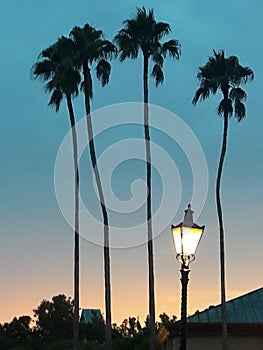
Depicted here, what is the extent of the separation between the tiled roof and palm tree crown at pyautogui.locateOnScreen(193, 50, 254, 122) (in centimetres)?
1043

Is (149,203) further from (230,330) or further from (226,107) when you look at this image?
(230,330)

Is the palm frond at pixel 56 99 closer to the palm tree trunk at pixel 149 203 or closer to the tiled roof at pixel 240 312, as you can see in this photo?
the palm tree trunk at pixel 149 203

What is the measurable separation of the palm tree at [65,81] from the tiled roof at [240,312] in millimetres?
8983

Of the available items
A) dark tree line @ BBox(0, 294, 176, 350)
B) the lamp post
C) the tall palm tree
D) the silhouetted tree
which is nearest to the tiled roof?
the tall palm tree

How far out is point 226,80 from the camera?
124 ft

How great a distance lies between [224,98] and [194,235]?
26.8 m

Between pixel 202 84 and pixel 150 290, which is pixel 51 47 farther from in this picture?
pixel 150 290

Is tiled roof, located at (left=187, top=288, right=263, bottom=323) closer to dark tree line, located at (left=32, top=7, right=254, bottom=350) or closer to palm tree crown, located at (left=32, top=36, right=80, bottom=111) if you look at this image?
dark tree line, located at (left=32, top=7, right=254, bottom=350)

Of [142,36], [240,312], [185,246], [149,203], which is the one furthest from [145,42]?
[185,246]

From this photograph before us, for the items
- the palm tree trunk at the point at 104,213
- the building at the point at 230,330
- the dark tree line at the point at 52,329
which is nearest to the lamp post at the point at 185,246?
the building at the point at 230,330

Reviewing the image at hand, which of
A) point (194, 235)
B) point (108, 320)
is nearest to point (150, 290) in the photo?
point (108, 320)

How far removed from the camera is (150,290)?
34156 millimetres

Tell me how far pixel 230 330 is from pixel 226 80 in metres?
14.6

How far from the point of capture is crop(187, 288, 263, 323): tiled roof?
28.7 meters
